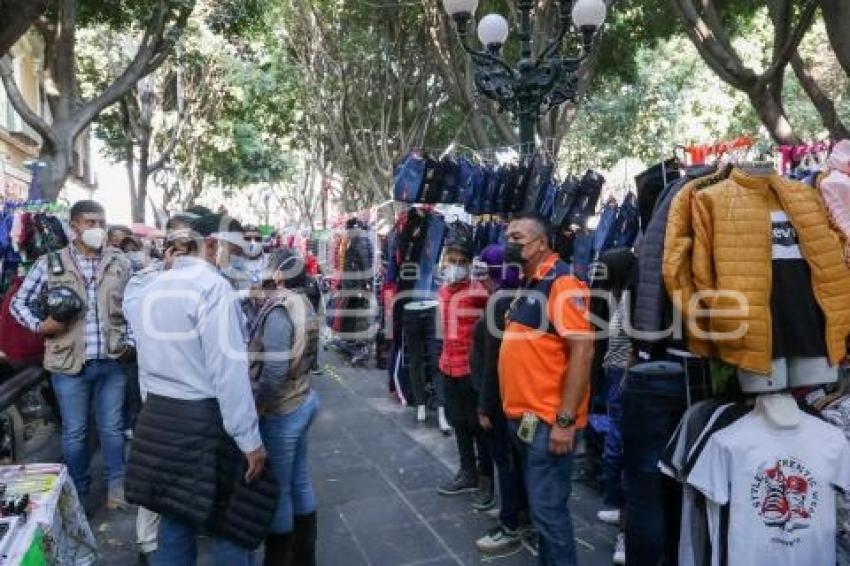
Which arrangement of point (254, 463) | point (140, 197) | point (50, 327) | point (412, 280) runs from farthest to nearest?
point (140, 197), point (412, 280), point (50, 327), point (254, 463)

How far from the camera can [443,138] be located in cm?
2083

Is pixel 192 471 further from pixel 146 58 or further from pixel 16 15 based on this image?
pixel 146 58

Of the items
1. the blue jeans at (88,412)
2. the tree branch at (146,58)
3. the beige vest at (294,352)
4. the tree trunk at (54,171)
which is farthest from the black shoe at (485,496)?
the tree branch at (146,58)

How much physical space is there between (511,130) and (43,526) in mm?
10277

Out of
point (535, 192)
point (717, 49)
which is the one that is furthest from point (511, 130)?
point (535, 192)

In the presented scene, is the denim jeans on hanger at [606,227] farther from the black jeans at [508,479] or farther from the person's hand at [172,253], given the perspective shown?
the person's hand at [172,253]

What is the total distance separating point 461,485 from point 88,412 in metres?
2.67

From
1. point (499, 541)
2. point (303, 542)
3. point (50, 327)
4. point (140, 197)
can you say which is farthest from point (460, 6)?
point (140, 197)

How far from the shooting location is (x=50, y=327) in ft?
14.1

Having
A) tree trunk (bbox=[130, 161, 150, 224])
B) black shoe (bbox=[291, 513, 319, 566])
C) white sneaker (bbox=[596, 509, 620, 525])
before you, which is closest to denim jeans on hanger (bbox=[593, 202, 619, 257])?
white sneaker (bbox=[596, 509, 620, 525])

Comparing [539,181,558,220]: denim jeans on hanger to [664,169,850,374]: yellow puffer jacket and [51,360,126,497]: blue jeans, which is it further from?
[51,360,126,497]: blue jeans

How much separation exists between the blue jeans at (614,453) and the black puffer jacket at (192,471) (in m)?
2.31

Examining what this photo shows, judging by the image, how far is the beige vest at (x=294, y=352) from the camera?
338 centimetres

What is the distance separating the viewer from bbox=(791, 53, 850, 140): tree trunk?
8.11 metres
